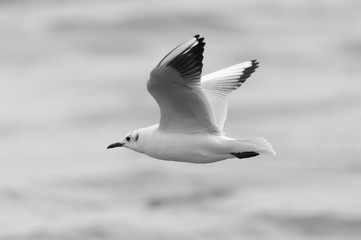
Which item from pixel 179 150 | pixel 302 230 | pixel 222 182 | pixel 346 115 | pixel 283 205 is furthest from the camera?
pixel 346 115

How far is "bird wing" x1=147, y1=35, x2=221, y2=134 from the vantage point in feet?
30.2

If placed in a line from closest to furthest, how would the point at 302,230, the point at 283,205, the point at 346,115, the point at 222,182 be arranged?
the point at 302,230, the point at 283,205, the point at 222,182, the point at 346,115

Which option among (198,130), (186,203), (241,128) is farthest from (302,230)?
(198,130)

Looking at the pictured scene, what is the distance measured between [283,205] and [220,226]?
6.13ft

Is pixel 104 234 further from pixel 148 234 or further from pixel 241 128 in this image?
pixel 241 128

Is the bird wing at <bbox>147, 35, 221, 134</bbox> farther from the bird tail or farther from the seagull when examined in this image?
the bird tail

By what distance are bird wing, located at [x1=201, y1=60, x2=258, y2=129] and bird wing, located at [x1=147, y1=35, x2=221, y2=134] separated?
502mm

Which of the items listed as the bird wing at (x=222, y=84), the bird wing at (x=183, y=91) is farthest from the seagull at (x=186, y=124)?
the bird wing at (x=222, y=84)

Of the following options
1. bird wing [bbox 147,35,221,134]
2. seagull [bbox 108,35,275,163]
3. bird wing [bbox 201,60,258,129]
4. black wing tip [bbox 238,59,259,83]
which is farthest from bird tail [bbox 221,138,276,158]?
black wing tip [bbox 238,59,259,83]

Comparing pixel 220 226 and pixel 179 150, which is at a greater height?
pixel 220 226

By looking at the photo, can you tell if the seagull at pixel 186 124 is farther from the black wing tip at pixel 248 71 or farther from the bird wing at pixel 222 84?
the black wing tip at pixel 248 71

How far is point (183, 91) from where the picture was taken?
9477 mm

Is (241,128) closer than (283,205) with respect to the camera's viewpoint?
No

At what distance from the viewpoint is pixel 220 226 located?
26.6 m
